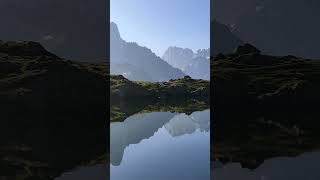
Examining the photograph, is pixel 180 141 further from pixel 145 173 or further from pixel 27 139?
pixel 27 139

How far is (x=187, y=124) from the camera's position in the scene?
17531 mm

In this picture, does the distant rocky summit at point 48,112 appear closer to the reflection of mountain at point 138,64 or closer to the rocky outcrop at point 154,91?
the rocky outcrop at point 154,91

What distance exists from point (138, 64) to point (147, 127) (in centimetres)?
7124

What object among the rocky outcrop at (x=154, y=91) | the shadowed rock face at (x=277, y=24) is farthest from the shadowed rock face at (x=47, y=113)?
the rocky outcrop at (x=154, y=91)

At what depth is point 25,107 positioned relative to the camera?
643 cm

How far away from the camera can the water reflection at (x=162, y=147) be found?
10.9 m

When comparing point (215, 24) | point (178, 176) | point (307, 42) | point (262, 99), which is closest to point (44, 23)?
point (215, 24)

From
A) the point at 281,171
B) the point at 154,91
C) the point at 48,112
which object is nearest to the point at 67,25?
the point at 48,112

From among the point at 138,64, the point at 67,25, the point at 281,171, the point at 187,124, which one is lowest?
the point at 281,171

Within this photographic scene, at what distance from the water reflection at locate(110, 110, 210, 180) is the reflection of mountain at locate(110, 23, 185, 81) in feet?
165

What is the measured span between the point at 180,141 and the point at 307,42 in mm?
8909

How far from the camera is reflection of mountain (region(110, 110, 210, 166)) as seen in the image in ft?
53.0

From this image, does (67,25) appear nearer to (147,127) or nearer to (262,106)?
(262,106)

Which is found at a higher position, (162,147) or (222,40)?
(222,40)
